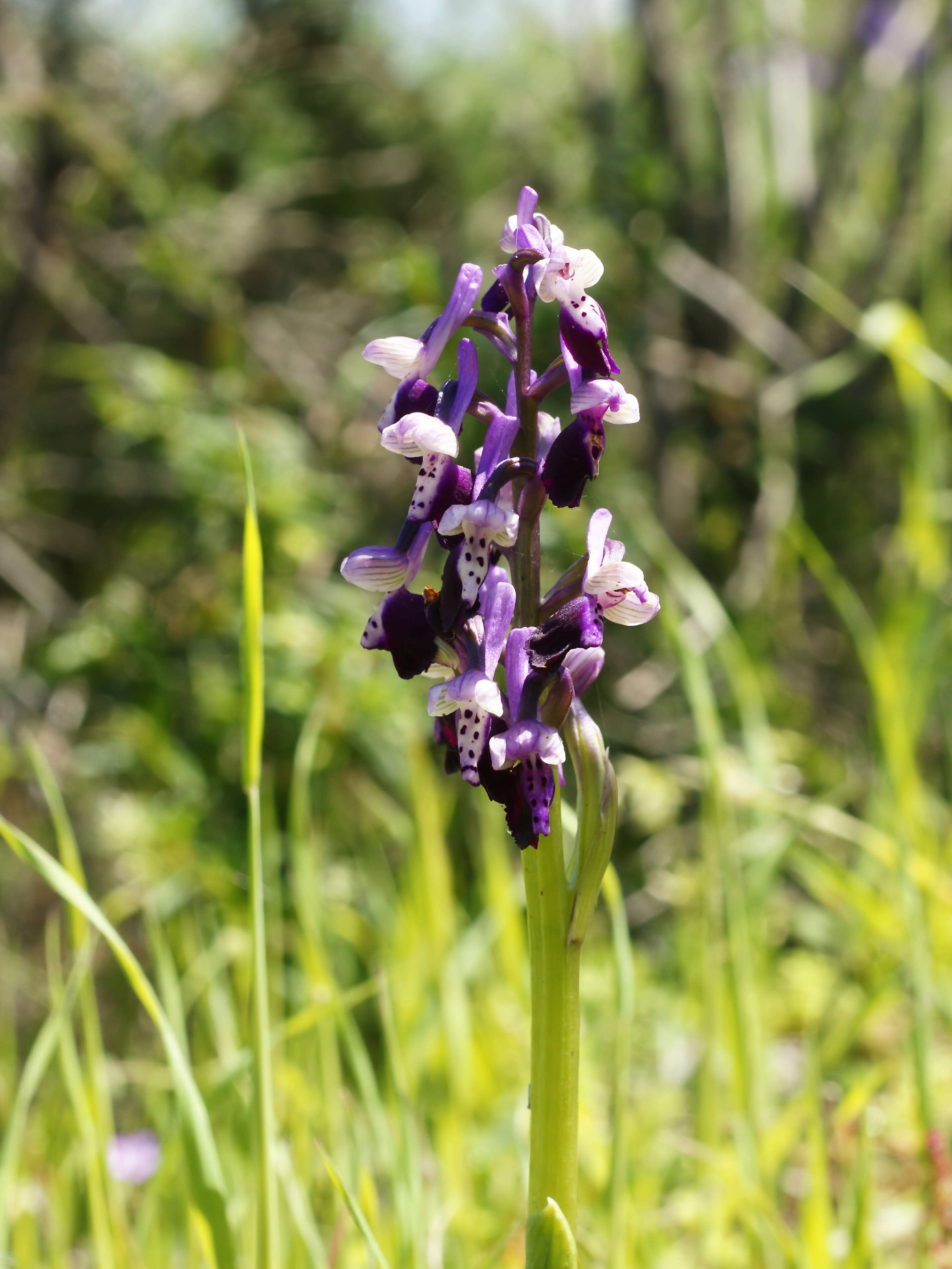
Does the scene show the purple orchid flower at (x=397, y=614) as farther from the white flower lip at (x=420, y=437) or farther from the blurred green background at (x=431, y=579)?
the blurred green background at (x=431, y=579)

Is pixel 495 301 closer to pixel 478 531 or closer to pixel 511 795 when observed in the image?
pixel 478 531

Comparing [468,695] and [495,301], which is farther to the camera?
[495,301]

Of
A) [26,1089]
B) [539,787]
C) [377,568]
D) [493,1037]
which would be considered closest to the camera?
[539,787]

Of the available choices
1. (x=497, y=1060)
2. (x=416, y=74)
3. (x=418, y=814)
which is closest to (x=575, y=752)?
(x=418, y=814)

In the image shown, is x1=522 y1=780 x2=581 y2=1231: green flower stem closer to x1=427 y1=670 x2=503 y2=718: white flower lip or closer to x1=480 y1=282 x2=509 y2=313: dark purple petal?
x1=427 y1=670 x2=503 y2=718: white flower lip

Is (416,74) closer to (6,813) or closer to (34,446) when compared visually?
(34,446)

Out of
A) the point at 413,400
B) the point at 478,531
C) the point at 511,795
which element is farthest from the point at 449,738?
the point at 413,400

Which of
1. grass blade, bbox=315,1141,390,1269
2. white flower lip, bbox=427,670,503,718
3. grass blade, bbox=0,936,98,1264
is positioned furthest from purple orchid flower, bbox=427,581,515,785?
grass blade, bbox=0,936,98,1264
